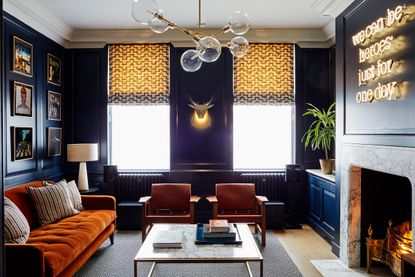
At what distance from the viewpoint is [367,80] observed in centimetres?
340

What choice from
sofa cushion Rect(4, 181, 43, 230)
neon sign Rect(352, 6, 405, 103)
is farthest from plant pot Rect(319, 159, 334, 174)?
sofa cushion Rect(4, 181, 43, 230)

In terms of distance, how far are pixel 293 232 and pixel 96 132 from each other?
3494 mm

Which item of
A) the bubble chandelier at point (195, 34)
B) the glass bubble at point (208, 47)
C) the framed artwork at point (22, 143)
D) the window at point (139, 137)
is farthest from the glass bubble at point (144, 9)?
the window at point (139, 137)

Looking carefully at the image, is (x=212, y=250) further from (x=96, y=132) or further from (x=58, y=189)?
(x=96, y=132)

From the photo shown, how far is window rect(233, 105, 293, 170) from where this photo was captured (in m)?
5.95

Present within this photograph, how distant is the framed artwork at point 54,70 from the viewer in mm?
5203

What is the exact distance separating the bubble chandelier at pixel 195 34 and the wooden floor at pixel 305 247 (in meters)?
2.44

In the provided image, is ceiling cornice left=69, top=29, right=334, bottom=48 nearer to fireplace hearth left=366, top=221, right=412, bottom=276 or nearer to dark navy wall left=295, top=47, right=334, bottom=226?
dark navy wall left=295, top=47, right=334, bottom=226

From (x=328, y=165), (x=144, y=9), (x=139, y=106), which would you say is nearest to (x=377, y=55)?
(x=144, y=9)

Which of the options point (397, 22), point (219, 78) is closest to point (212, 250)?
point (397, 22)

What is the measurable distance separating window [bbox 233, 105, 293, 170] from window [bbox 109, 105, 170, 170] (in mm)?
1281

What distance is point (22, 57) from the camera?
4418mm

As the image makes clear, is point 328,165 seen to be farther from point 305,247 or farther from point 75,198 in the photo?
point 75,198

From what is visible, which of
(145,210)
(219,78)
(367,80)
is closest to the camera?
(367,80)
